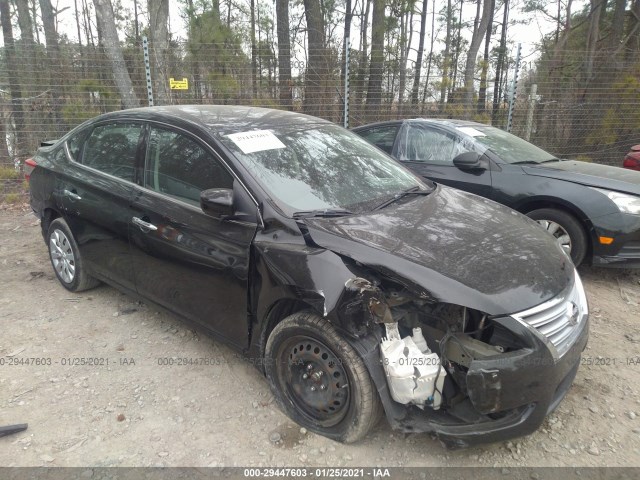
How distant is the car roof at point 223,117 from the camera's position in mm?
3033

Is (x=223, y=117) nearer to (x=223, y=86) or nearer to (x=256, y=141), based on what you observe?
(x=256, y=141)

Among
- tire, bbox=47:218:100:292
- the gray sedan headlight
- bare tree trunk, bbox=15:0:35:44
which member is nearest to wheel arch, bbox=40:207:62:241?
tire, bbox=47:218:100:292

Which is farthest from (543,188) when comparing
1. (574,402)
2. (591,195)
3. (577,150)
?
(577,150)

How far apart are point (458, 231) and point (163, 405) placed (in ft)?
6.55

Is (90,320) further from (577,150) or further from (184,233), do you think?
(577,150)

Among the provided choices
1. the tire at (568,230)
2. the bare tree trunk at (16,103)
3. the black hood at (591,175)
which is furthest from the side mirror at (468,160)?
the bare tree trunk at (16,103)

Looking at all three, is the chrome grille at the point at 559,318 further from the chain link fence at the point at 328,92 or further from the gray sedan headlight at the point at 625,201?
the chain link fence at the point at 328,92

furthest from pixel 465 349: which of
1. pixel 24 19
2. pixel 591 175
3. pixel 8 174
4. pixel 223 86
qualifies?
pixel 24 19

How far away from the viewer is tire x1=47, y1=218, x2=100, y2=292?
3885mm

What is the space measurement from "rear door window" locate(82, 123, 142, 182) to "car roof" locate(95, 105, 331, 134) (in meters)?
0.11

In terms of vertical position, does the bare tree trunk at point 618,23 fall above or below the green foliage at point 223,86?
above

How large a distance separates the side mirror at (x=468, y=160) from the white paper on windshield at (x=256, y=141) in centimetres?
232

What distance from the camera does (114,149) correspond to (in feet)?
11.5

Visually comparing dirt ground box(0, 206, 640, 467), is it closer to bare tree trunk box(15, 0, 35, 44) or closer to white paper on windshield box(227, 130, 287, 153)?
white paper on windshield box(227, 130, 287, 153)
